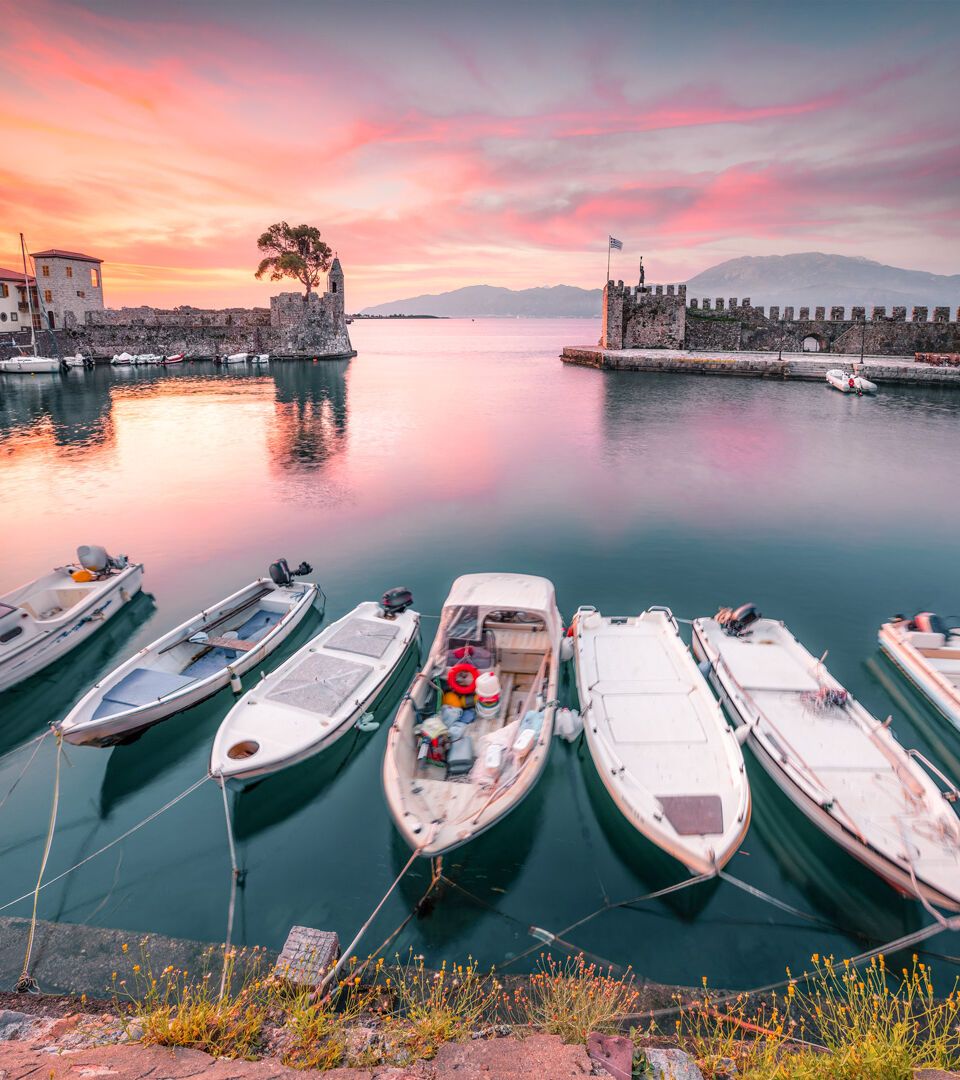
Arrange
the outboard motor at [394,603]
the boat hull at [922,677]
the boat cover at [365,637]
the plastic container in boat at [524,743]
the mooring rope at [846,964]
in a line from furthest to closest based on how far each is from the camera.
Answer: the outboard motor at [394,603], the boat cover at [365,637], the boat hull at [922,677], the plastic container in boat at [524,743], the mooring rope at [846,964]

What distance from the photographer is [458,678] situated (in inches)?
382

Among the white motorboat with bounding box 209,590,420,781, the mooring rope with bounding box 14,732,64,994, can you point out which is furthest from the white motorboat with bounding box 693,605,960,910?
the mooring rope with bounding box 14,732,64,994

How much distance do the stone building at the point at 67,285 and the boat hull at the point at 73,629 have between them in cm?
7264

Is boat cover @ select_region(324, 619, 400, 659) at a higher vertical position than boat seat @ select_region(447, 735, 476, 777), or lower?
higher

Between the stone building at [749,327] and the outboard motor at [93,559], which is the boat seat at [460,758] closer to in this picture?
the outboard motor at [93,559]

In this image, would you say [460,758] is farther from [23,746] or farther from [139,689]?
[23,746]

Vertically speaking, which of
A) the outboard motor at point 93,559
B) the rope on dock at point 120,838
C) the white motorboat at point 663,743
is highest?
the outboard motor at point 93,559

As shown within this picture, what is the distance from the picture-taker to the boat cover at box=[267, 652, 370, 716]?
31.2ft

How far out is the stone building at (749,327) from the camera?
56.5 meters

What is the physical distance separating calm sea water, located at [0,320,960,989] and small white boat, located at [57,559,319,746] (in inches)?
28.0

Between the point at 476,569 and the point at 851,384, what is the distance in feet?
137

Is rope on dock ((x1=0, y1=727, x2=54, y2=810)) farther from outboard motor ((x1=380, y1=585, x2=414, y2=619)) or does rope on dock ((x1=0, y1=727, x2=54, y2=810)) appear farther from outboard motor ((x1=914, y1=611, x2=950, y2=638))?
outboard motor ((x1=914, y1=611, x2=950, y2=638))

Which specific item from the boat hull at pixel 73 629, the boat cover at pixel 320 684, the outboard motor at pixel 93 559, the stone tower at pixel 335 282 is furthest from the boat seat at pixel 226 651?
the stone tower at pixel 335 282

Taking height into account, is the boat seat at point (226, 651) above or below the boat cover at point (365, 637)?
below
